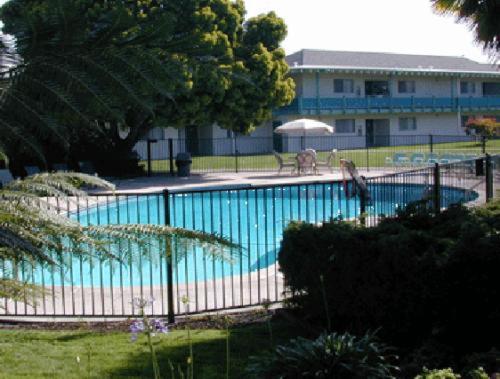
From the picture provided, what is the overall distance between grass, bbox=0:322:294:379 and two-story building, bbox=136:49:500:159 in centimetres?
3624

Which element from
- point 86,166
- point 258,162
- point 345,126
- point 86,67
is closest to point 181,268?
point 86,67

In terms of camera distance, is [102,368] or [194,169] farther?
[194,169]

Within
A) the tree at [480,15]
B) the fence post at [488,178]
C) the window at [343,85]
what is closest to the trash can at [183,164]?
the fence post at [488,178]

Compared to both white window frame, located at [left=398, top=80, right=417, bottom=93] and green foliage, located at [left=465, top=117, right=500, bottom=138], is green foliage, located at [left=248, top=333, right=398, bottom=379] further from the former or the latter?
white window frame, located at [left=398, top=80, right=417, bottom=93]

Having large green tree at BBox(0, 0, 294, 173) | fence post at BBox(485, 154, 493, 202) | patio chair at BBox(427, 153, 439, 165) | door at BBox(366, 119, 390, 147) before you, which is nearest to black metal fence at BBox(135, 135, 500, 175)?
door at BBox(366, 119, 390, 147)

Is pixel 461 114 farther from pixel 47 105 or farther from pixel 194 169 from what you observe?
pixel 47 105

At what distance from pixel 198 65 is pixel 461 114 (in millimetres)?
54286

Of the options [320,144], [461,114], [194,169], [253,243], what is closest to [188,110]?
[194,169]

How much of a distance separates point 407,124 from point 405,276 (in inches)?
1885

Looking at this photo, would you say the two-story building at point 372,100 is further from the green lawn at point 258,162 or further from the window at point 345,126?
the green lawn at point 258,162

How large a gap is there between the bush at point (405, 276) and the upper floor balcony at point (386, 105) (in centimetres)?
3880

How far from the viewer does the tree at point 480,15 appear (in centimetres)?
914

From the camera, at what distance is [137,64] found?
2498 millimetres

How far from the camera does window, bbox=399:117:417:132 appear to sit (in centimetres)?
5175
